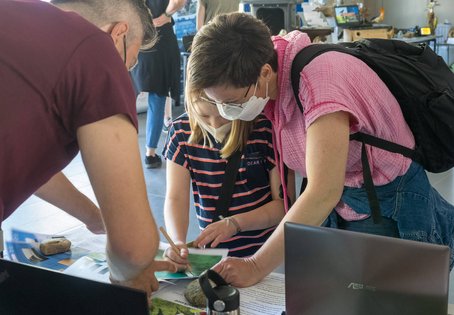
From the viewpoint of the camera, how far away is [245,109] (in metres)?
1.38

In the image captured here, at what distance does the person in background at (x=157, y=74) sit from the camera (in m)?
4.08

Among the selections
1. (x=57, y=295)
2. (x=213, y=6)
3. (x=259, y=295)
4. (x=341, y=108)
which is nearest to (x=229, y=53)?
(x=341, y=108)

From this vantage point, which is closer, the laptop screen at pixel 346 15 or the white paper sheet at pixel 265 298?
the white paper sheet at pixel 265 298

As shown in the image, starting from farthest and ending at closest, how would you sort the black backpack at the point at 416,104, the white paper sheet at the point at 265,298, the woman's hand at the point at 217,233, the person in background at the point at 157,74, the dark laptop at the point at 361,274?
the person in background at the point at 157,74 → the woman's hand at the point at 217,233 → the black backpack at the point at 416,104 → the white paper sheet at the point at 265,298 → the dark laptop at the point at 361,274

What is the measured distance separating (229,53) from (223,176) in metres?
0.46

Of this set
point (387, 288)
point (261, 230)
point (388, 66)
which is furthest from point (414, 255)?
point (261, 230)

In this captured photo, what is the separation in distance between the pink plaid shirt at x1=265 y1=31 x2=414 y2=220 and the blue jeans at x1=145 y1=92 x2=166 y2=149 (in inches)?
107

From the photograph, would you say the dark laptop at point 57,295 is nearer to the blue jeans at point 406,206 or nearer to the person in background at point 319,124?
the person in background at point 319,124

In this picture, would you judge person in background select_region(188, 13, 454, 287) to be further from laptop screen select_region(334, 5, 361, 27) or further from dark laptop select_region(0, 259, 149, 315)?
laptop screen select_region(334, 5, 361, 27)

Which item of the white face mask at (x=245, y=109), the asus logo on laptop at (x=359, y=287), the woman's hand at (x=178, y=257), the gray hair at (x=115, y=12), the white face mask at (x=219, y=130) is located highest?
the gray hair at (x=115, y=12)

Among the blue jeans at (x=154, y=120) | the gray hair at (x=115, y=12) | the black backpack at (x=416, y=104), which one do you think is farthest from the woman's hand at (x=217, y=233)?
the blue jeans at (x=154, y=120)

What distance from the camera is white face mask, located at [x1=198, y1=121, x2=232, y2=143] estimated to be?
1.54 meters

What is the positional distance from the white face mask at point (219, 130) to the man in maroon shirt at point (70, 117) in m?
0.73

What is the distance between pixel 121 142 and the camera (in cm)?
76
